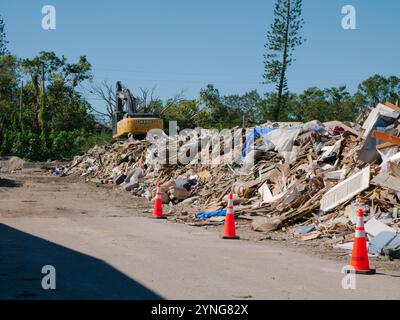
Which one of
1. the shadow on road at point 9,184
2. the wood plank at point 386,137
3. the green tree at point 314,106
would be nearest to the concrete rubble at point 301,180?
the wood plank at point 386,137

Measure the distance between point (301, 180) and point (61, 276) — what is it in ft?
31.8

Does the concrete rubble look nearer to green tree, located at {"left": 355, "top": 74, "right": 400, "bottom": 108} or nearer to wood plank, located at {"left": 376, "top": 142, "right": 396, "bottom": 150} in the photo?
wood plank, located at {"left": 376, "top": 142, "right": 396, "bottom": 150}

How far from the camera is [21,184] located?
29547 millimetres

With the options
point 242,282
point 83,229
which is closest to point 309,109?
point 83,229

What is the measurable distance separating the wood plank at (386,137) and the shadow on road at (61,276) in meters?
8.34

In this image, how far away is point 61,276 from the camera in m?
8.52

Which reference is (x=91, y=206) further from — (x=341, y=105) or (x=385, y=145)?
(x=341, y=105)

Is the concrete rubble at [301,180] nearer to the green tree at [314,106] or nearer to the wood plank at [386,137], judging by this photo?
the wood plank at [386,137]

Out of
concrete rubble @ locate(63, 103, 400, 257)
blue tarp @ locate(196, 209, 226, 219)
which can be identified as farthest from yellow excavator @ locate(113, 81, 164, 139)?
blue tarp @ locate(196, 209, 226, 219)

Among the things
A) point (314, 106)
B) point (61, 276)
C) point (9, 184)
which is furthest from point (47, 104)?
point (61, 276)

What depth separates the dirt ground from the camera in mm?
12456

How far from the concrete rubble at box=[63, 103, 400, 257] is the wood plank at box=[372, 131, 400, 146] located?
0.02 meters

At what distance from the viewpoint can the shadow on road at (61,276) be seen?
7.45 m
